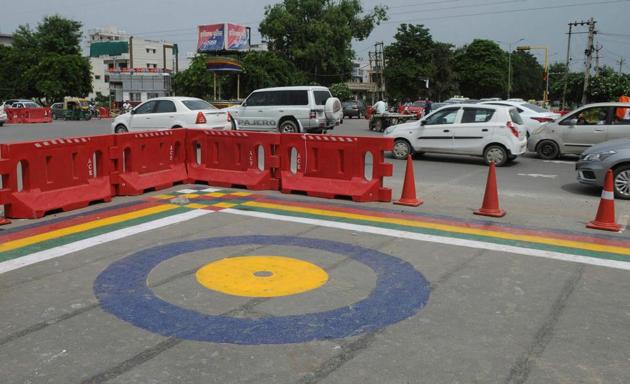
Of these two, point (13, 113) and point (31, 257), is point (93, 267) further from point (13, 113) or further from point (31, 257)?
point (13, 113)

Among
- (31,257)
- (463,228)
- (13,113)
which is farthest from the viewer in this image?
(13,113)

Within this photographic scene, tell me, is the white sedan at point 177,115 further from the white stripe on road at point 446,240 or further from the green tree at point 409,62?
the green tree at point 409,62

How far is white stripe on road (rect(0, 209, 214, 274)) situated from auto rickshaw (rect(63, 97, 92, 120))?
142ft

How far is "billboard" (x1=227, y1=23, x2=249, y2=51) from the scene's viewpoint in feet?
260

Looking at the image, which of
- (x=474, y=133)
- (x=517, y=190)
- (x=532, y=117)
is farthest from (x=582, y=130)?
(x=517, y=190)

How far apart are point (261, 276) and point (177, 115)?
14.2m

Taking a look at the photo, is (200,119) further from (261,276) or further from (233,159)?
(261,276)

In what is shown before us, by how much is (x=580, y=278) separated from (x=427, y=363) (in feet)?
9.10

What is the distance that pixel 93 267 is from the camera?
19.9 feet

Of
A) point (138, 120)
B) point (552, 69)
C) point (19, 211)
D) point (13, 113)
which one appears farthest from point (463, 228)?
point (552, 69)

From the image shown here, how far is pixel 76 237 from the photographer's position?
24.0 feet

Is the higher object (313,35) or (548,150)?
(313,35)

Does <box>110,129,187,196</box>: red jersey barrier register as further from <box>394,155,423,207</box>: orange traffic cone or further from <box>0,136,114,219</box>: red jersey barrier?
<box>394,155,423,207</box>: orange traffic cone

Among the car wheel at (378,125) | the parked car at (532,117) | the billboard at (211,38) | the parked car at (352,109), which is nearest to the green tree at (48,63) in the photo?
the billboard at (211,38)
